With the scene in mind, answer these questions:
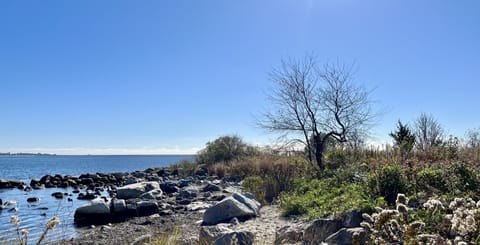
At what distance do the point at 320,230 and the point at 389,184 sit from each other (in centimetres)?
188

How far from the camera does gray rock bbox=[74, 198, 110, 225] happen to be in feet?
36.7

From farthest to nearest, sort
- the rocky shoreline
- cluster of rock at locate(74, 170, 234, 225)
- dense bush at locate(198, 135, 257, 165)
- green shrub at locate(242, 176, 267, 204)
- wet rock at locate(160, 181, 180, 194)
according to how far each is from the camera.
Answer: dense bush at locate(198, 135, 257, 165) < wet rock at locate(160, 181, 180, 194) < cluster of rock at locate(74, 170, 234, 225) < green shrub at locate(242, 176, 267, 204) < the rocky shoreline

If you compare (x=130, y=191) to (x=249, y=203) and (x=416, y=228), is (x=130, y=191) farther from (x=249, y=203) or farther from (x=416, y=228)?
(x=416, y=228)

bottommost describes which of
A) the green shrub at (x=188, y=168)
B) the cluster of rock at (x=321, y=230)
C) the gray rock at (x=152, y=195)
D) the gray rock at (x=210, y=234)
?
the gray rock at (x=152, y=195)

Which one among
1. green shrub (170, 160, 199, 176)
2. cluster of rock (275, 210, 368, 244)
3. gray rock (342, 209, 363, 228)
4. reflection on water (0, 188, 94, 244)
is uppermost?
green shrub (170, 160, 199, 176)

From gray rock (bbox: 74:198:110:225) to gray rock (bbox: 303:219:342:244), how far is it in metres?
7.88

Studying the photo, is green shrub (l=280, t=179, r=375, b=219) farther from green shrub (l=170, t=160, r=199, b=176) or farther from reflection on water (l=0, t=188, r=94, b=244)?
green shrub (l=170, t=160, r=199, b=176)

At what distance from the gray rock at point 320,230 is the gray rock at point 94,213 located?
7.88 metres

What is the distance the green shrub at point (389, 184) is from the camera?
20.6 ft

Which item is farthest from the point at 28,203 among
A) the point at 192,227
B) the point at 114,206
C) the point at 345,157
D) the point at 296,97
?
the point at 345,157

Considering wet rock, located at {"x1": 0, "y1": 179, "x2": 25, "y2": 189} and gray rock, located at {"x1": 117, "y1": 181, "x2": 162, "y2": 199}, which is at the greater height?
gray rock, located at {"x1": 117, "y1": 181, "x2": 162, "y2": 199}

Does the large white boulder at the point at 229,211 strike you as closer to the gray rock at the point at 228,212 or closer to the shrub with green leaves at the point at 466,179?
the gray rock at the point at 228,212

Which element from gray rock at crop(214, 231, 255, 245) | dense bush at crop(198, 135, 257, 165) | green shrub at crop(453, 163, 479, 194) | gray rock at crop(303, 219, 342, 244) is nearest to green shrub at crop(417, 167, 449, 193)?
green shrub at crop(453, 163, 479, 194)

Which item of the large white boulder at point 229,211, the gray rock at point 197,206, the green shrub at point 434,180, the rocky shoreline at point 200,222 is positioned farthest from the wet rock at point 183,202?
the green shrub at point 434,180
